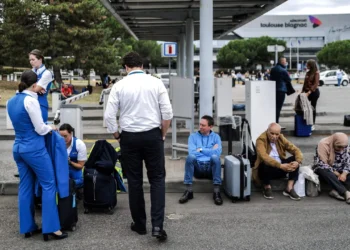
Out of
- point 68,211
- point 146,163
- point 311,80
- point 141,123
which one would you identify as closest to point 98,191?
point 68,211

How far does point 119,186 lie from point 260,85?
4233 millimetres

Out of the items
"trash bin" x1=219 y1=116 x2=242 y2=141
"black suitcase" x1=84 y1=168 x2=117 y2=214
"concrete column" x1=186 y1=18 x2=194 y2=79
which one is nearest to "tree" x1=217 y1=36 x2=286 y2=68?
"concrete column" x1=186 y1=18 x2=194 y2=79

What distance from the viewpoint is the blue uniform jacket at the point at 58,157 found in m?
5.25

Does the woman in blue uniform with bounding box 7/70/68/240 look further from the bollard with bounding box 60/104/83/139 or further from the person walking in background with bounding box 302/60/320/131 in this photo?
the person walking in background with bounding box 302/60/320/131

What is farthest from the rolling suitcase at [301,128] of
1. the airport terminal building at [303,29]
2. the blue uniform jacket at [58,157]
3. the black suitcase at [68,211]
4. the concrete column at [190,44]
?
the airport terminal building at [303,29]

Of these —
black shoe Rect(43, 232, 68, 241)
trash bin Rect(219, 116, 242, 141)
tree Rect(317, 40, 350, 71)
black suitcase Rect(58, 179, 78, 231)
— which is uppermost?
tree Rect(317, 40, 350, 71)

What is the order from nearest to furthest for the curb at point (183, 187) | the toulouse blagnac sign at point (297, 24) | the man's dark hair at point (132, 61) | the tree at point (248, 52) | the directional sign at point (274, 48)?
the man's dark hair at point (132, 61) → the curb at point (183, 187) → the directional sign at point (274, 48) → the tree at point (248, 52) → the toulouse blagnac sign at point (297, 24)

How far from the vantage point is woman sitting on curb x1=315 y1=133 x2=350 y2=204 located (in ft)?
22.5

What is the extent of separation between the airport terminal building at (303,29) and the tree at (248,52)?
65.8ft

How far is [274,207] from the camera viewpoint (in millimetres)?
6453

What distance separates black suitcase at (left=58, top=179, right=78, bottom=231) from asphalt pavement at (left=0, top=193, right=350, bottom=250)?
11 cm

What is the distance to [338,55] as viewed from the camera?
80375 millimetres

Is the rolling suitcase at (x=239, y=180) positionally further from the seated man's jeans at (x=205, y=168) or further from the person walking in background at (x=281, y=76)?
the person walking in background at (x=281, y=76)

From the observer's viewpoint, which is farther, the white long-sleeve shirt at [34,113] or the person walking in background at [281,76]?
the person walking in background at [281,76]
